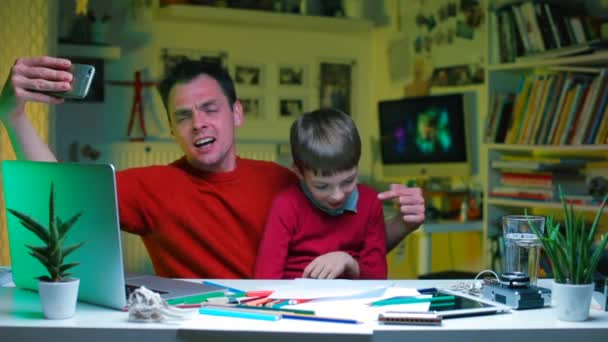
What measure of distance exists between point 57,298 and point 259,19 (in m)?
3.91

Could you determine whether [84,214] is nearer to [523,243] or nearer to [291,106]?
[523,243]

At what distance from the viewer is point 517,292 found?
128 cm

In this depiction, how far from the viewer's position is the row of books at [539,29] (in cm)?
348

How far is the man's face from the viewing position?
195 cm

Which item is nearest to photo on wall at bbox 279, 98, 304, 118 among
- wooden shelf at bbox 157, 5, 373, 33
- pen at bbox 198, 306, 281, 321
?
wooden shelf at bbox 157, 5, 373, 33

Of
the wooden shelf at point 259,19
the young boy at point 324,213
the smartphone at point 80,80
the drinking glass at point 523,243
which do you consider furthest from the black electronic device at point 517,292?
the wooden shelf at point 259,19

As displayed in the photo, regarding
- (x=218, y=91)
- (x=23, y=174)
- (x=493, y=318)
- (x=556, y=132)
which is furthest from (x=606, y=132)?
(x=23, y=174)

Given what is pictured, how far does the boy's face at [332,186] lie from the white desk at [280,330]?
0.63 m

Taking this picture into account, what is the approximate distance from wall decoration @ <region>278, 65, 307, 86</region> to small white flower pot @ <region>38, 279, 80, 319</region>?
13.4 feet

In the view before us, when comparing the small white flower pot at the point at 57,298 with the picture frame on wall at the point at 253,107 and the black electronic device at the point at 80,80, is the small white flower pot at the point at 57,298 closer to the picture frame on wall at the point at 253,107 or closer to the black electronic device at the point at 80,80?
the black electronic device at the point at 80,80

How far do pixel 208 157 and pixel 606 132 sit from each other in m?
1.97

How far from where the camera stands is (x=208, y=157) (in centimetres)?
195

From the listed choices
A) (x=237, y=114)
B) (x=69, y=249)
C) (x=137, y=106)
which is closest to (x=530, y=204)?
(x=237, y=114)

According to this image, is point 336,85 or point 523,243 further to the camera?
point 336,85
